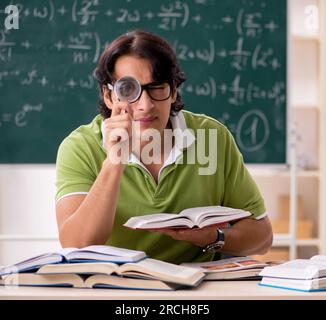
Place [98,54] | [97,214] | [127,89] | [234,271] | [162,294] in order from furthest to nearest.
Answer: [98,54] → [127,89] → [97,214] → [234,271] → [162,294]

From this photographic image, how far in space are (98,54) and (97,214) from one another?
1.59 meters

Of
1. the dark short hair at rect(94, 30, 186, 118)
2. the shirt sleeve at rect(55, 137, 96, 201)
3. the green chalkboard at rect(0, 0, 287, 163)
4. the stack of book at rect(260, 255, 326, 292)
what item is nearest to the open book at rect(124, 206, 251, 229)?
the stack of book at rect(260, 255, 326, 292)

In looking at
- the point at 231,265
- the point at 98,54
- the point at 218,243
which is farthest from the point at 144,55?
the point at 98,54

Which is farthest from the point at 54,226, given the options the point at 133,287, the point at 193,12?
the point at 133,287

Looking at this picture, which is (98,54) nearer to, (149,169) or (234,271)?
(149,169)

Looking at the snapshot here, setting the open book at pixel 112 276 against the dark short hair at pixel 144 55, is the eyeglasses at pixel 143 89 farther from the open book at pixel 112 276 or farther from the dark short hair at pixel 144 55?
the open book at pixel 112 276

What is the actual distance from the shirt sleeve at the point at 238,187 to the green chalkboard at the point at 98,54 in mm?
1255

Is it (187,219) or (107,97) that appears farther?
(107,97)

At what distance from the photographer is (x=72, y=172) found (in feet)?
6.21

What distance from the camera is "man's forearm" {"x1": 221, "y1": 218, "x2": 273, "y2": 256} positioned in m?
1.87

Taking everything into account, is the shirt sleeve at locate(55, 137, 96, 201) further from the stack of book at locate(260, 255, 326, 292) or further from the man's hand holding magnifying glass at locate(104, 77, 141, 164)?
→ the stack of book at locate(260, 255, 326, 292)

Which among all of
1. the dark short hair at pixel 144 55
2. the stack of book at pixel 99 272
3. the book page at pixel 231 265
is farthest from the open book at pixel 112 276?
the dark short hair at pixel 144 55

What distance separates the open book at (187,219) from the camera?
4.95ft

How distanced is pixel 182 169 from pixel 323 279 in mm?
709
